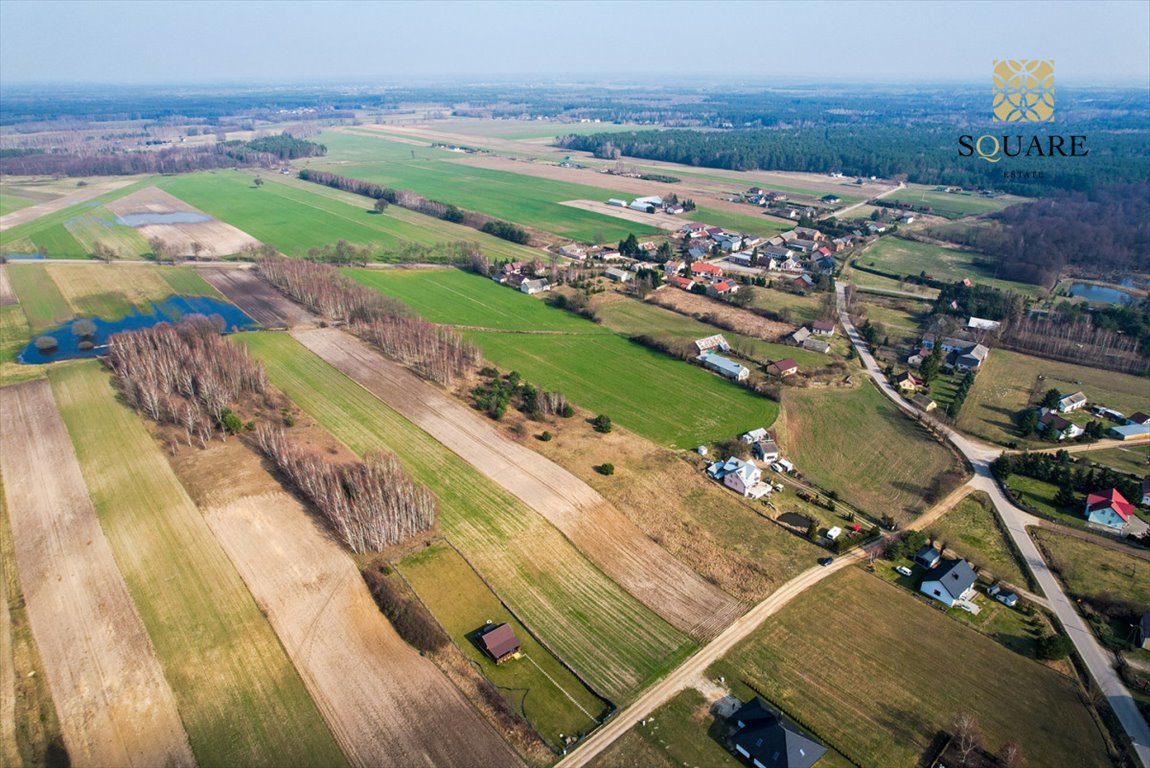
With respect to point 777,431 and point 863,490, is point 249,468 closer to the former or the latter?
point 777,431

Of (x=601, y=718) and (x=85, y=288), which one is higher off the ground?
(x=85, y=288)

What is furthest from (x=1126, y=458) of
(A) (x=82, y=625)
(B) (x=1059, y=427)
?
(A) (x=82, y=625)

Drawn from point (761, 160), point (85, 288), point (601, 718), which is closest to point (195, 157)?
point (85, 288)

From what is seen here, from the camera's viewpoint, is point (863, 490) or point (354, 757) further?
point (863, 490)

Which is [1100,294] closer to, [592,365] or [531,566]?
[592,365]

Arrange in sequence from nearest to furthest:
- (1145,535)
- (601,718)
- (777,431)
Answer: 1. (601,718)
2. (1145,535)
3. (777,431)

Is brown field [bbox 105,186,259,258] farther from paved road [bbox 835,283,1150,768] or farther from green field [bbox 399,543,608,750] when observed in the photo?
paved road [bbox 835,283,1150,768]
